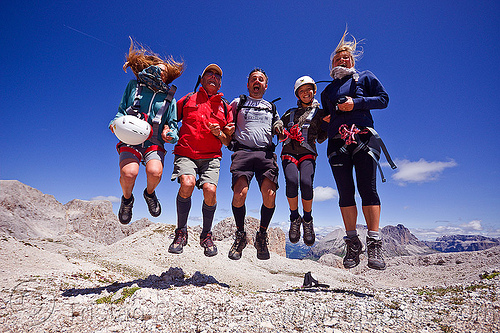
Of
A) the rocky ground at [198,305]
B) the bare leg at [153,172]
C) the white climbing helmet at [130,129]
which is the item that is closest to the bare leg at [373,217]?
the rocky ground at [198,305]

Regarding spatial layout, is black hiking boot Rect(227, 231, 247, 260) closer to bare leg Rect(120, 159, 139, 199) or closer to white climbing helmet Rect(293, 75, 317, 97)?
bare leg Rect(120, 159, 139, 199)

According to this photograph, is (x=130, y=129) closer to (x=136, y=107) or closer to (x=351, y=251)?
(x=136, y=107)

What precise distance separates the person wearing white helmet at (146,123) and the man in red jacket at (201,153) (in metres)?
0.33

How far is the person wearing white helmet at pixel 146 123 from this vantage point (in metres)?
4.65

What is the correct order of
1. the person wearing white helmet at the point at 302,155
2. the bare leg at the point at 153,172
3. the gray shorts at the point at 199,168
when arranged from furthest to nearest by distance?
the person wearing white helmet at the point at 302,155
the gray shorts at the point at 199,168
the bare leg at the point at 153,172

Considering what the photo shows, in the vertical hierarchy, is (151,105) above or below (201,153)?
above

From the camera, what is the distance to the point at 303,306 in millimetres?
3957

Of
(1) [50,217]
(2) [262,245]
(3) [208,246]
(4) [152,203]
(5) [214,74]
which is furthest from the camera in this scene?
(1) [50,217]

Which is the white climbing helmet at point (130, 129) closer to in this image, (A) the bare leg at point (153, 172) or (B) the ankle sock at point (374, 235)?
(A) the bare leg at point (153, 172)

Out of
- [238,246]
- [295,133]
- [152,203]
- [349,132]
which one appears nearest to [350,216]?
[349,132]

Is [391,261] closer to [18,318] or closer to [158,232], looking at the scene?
[158,232]

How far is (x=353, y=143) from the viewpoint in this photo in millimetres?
4719

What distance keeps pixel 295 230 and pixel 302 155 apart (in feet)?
5.59

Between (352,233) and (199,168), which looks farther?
(199,168)
